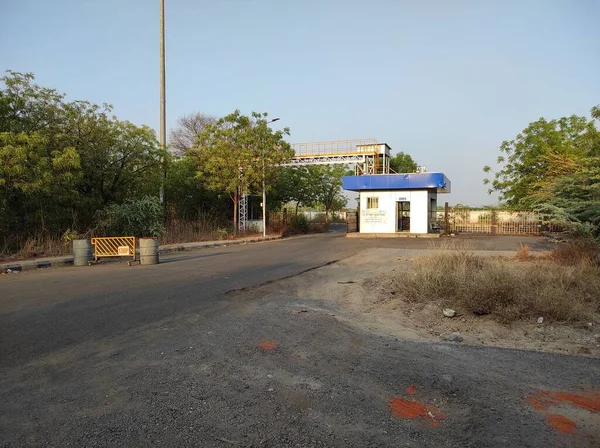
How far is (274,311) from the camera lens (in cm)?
725

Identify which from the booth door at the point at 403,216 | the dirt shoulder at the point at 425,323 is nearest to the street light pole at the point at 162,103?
the dirt shoulder at the point at 425,323

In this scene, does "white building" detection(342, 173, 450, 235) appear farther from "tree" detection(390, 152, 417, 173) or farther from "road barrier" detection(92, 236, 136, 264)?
"tree" detection(390, 152, 417, 173)

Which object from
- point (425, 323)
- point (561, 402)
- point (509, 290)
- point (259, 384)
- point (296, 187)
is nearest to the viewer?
point (561, 402)

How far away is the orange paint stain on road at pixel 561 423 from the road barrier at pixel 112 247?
14.1 metres

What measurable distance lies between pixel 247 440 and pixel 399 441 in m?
1.13

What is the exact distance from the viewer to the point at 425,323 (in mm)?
6672

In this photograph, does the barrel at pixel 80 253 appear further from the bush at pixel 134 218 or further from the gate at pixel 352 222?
the gate at pixel 352 222

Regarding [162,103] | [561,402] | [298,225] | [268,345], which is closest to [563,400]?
[561,402]

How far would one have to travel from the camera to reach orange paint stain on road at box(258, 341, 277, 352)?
5.24 m

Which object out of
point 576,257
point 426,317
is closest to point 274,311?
point 426,317

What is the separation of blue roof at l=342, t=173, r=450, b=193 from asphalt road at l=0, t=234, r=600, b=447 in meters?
24.0

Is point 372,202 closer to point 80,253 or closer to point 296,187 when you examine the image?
point 296,187

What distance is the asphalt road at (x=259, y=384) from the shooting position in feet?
10.5

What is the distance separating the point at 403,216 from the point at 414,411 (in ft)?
99.5
